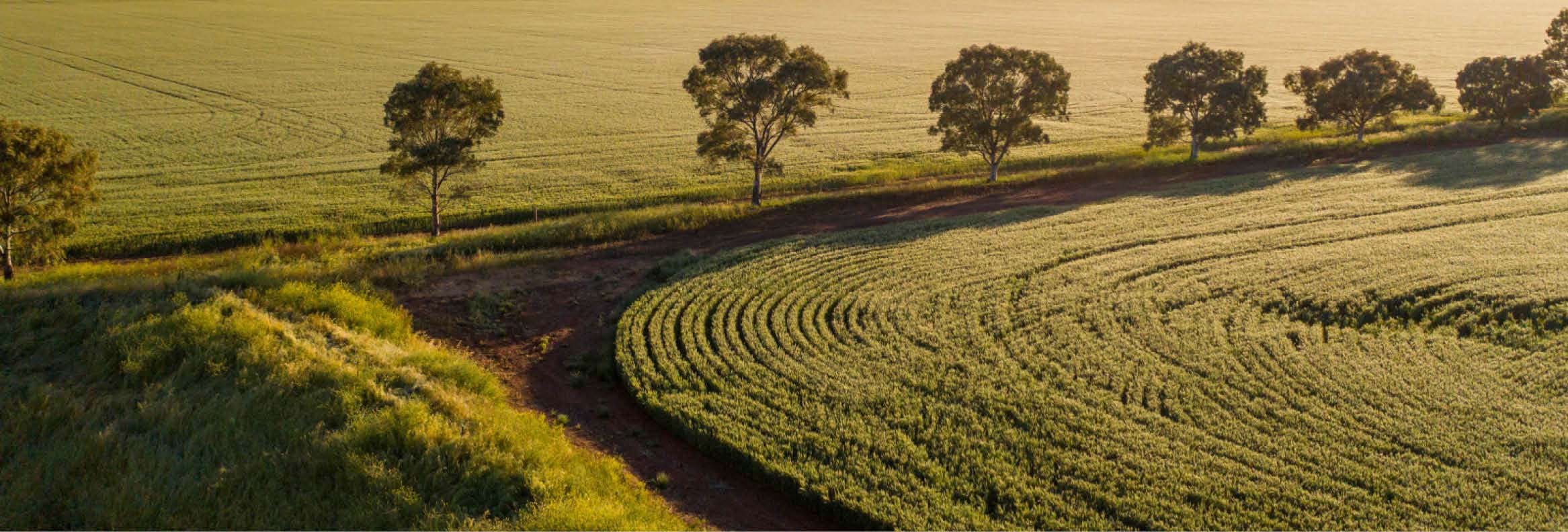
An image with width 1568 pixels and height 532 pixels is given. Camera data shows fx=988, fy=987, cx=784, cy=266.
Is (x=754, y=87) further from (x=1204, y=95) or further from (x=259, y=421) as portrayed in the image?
(x=259, y=421)

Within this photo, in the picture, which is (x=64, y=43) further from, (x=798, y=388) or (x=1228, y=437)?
(x=1228, y=437)

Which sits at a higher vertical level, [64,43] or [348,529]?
[64,43]

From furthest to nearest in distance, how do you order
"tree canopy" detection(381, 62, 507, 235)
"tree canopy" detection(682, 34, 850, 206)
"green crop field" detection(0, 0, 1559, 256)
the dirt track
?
"green crop field" detection(0, 0, 1559, 256) → "tree canopy" detection(682, 34, 850, 206) → "tree canopy" detection(381, 62, 507, 235) → the dirt track

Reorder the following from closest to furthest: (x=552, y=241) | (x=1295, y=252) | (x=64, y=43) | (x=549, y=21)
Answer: (x=1295, y=252) → (x=552, y=241) → (x=64, y=43) → (x=549, y=21)

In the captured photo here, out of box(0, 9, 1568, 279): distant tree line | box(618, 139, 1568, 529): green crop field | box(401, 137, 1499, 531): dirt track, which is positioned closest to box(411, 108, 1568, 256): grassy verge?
box(401, 137, 1499, 531): dirt track

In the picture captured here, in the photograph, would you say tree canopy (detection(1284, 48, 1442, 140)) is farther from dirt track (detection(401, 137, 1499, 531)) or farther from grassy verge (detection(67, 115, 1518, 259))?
dirt track (detection(401, 137, 1499, 531))

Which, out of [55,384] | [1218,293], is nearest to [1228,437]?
[1218,293]

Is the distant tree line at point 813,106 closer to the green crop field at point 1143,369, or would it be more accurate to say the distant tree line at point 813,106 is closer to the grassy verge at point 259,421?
the grassy verge at point 259,421
